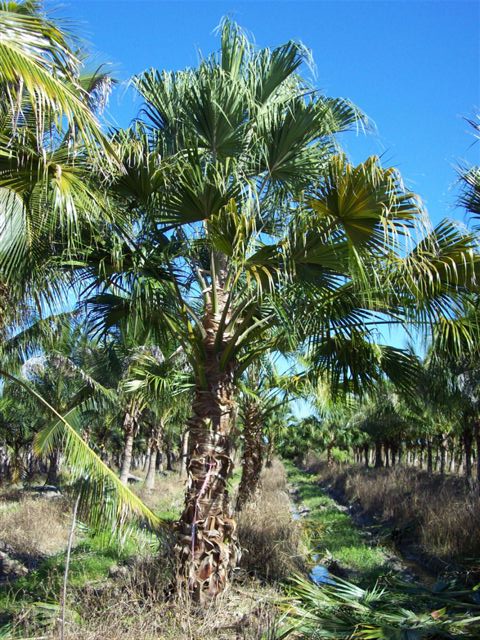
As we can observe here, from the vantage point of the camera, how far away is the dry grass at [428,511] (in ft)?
36.0

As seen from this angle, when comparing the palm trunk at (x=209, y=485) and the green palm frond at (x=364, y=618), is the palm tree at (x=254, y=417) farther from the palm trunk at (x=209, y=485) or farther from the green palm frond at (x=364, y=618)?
the green palm frond at (x=364, y=618)

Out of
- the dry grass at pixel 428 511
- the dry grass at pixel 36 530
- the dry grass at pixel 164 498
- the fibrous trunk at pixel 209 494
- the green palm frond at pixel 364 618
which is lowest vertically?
the dry grass at pixel 164 498

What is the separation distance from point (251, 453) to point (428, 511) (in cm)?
483

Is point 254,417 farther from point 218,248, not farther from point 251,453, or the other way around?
point 218,248

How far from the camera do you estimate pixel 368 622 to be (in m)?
5.10

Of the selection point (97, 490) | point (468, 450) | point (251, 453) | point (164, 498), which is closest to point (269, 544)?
point (97, 490)

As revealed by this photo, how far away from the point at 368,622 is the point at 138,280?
407 centimetres

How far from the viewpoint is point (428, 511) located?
46.1 feet

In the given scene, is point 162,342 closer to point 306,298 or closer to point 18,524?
point 306,298

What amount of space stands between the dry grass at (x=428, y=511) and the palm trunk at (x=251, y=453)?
407 centimetres

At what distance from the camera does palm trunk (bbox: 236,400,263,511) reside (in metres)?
12.9

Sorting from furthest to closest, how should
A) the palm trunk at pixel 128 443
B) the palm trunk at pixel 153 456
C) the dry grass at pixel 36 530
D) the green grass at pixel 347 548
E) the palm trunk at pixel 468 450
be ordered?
the palm trunk at pixel 153 456
the palm trunk at pixel 468 450
the palm trunk at pixel 128 443
the dry grass at pixel 36 530
the green grass at pixel 347 548

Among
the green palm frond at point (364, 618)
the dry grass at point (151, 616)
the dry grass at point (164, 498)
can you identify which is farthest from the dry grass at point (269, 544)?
the dry grass at point (164, 498)

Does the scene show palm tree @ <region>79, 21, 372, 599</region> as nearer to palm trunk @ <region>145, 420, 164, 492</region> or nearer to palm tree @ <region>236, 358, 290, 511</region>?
palm tree @ <region>236, 358, 290, 511</region>
